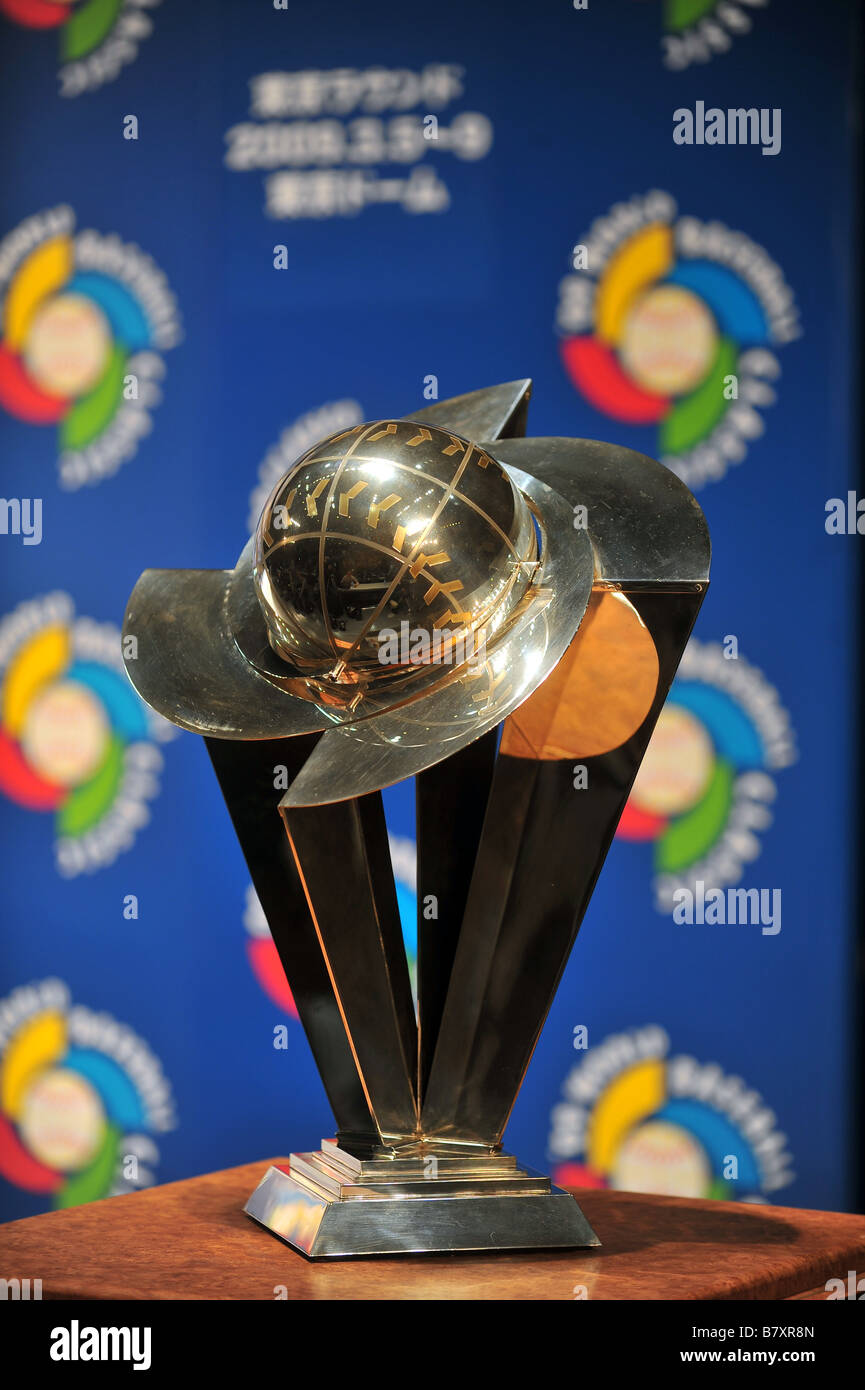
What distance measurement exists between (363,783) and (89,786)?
155 cm

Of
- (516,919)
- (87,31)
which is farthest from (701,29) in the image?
(516,919)

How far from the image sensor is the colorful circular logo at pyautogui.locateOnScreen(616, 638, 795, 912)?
3.22 metres

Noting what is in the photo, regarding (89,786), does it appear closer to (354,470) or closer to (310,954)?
(310,954)

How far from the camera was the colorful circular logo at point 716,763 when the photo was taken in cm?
322

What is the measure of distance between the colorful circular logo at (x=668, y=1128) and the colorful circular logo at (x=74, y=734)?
1177 millimetres

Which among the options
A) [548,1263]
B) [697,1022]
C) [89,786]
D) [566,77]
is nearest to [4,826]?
[89,786]

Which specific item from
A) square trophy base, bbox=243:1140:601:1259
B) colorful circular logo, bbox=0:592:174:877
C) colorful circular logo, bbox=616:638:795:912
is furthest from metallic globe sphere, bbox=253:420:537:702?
colorful circular logo, bbox=0:592:174:877

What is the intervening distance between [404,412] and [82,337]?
29.9 inches

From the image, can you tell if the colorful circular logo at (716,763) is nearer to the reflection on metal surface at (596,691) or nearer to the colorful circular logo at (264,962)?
the colorful circular logo at (264,962)

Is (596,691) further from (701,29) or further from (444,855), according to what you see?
(701,29)

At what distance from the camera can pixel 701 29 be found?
3.22m

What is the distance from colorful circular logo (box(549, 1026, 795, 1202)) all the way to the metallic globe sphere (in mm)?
1542

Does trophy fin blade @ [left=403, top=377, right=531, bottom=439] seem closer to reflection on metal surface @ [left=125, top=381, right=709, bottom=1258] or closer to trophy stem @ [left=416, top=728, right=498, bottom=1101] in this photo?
reflection on metal surface @ [left=125, top=381, right=709, bottom=1258]

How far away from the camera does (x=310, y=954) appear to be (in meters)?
2.28
